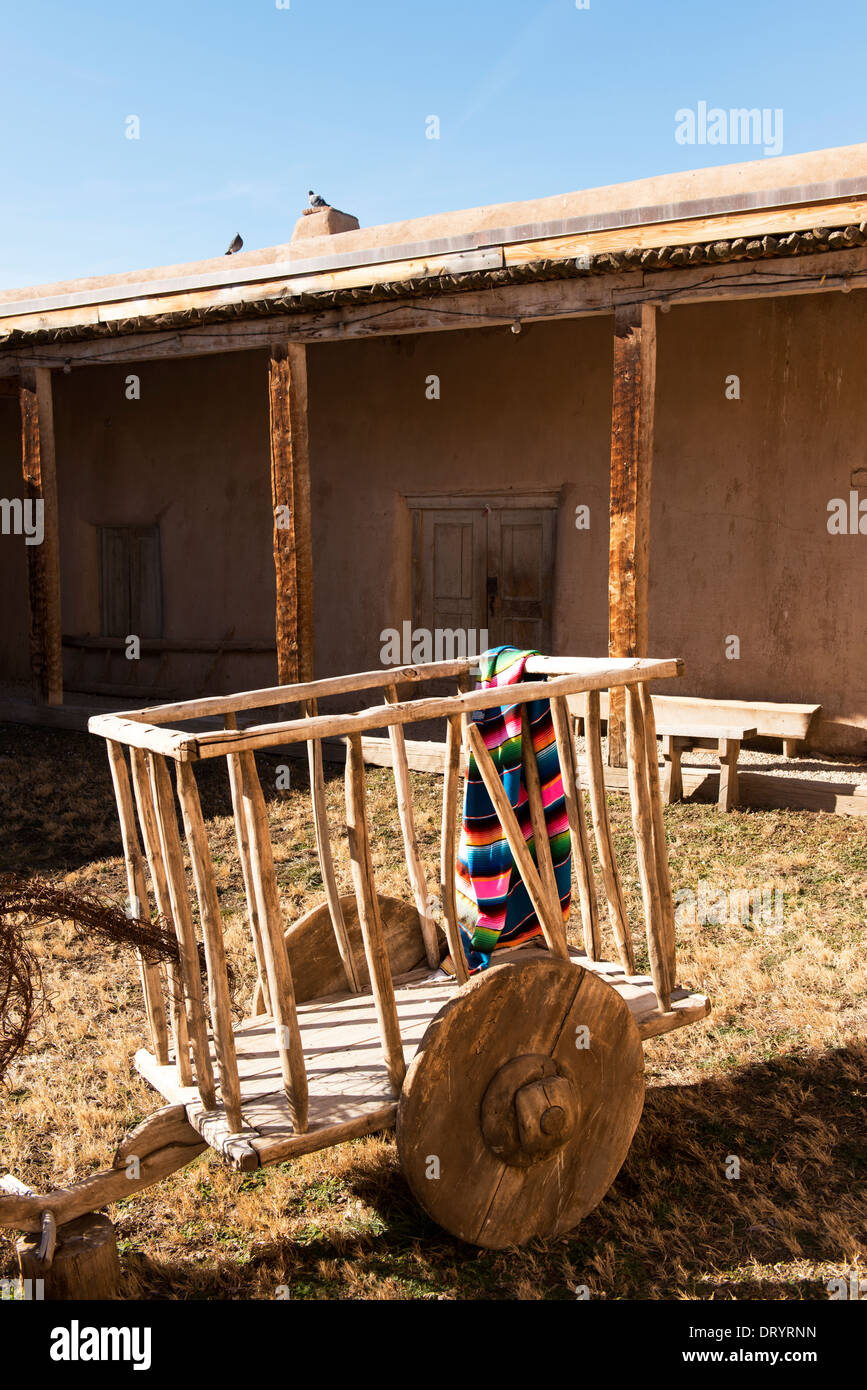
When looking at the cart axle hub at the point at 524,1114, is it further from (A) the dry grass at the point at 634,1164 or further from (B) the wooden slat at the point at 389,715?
(B) the wooden slat at the point at 389,715

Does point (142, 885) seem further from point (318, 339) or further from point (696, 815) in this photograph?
point (318, 339)

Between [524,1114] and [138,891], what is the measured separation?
118cm

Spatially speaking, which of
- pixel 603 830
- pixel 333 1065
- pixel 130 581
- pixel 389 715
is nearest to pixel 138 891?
pixel 333 1065

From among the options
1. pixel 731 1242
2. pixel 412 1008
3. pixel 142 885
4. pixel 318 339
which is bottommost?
pixel 731 1242

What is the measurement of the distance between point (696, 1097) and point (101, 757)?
617cm

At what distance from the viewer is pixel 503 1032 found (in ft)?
Answer: 9.72

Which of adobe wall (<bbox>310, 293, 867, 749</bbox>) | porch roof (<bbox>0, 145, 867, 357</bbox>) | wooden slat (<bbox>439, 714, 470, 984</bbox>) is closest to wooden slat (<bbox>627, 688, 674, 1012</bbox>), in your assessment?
wooden slat (<bbox>439, 714, 470, 984</bbox>)

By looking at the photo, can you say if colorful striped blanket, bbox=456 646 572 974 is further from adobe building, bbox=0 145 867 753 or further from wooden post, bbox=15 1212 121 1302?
adobe building, bbox=0 145 867 753

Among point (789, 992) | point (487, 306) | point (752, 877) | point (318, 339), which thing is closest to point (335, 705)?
point (318, 339)

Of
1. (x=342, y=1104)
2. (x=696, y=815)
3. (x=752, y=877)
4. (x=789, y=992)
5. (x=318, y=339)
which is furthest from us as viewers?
(x=318, y=339)

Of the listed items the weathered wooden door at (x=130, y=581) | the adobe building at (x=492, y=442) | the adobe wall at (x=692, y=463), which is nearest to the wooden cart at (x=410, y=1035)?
the adobe building at (x=492, y=442)

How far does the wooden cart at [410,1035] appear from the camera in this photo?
2.74m

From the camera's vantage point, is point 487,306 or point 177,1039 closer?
point 177,1039

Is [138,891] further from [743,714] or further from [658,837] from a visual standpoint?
[743,714]
